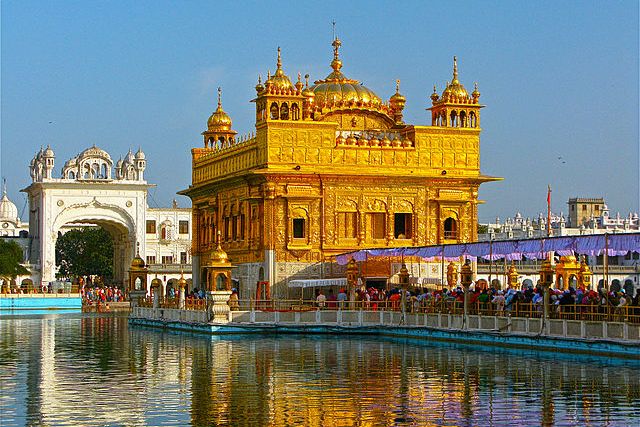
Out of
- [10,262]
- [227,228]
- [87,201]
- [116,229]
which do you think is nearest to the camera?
[227,228]

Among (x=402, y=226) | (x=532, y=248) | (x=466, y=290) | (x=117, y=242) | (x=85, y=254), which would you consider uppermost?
(x=117, y=242)

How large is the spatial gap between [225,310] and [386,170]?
9.15 meters

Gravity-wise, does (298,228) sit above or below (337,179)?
below

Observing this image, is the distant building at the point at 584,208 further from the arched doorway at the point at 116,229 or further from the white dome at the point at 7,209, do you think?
the white dome at the point at 7,209

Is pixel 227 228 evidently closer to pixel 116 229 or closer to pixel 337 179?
pixel 337 179

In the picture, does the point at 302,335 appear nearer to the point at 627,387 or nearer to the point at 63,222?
the point at 627,387

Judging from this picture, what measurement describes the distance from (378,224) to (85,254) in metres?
45.7

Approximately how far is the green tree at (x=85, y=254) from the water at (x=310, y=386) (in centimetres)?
5367

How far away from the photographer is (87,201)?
69000mm

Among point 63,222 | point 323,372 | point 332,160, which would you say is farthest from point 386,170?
point 63,222

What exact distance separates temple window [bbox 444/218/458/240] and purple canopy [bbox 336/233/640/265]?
461 centimetres

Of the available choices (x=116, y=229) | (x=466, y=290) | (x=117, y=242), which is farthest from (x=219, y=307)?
(x=117, y=242)

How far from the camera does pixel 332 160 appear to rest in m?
36.3

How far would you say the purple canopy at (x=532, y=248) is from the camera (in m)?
22.7
